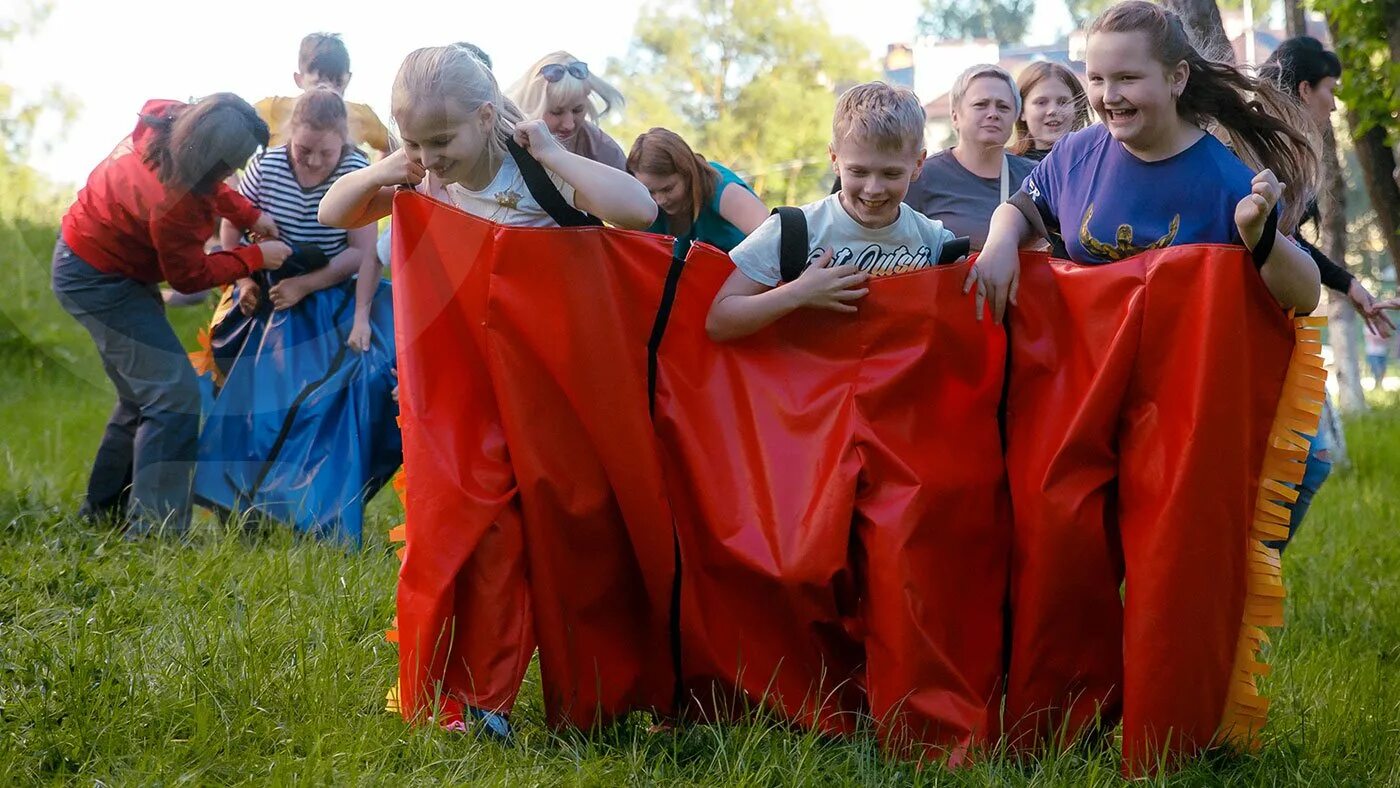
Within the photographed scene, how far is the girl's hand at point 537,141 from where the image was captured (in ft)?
10.8

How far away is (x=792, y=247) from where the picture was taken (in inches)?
136

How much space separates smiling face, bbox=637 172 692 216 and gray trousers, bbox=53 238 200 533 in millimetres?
2388

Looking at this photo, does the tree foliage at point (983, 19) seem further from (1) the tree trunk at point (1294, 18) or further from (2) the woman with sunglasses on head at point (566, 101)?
(2) the woman with sunglasses on head at point (566, 101)

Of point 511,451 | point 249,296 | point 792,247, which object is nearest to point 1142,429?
point 792,247

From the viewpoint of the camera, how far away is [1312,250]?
13.8 ft

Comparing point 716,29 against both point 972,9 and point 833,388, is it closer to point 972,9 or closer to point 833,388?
point 833,388

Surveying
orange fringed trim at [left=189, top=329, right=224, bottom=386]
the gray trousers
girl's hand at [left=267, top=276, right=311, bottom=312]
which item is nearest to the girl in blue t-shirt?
girl's hand at [left=267, top=276, right=311, bottom=312]

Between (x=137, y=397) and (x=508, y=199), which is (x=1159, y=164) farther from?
(x=137, y=397)

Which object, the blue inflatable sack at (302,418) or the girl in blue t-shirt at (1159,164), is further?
the blue inflatable sack at (302,418)

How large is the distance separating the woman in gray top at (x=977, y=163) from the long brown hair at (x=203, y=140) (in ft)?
7.29

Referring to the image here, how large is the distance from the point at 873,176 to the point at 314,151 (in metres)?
3.00

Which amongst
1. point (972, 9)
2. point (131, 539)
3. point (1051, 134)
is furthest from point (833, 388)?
point (972, 9)

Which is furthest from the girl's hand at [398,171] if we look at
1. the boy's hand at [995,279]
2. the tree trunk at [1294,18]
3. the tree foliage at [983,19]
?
the tree foliage at [983,19]

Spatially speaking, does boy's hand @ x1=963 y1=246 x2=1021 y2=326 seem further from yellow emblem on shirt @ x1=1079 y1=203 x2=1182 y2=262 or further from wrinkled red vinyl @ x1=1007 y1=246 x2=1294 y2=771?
yellow emblem on shirt @ x1=1079 y1=203 x2=1182 y2=262
